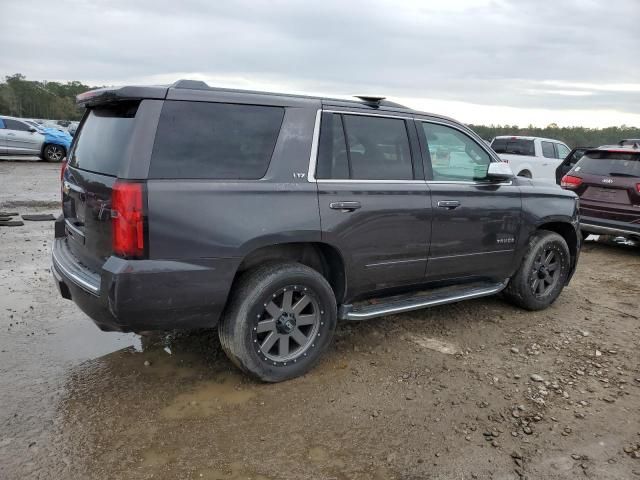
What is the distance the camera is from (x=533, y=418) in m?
3.23

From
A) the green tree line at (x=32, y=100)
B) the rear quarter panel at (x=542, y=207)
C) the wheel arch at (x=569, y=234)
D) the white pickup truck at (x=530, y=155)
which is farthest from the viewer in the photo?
the green tree line at (x=32, y=100)

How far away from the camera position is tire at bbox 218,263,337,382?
333cm

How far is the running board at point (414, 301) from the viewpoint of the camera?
3834 millimetres

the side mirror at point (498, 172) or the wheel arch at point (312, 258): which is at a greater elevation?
the side mirror at point (498, 172)

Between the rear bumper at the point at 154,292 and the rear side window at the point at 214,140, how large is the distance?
1.77 feet

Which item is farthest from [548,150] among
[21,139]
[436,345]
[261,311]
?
[21,139]

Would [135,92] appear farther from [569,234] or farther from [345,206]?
[569,234]

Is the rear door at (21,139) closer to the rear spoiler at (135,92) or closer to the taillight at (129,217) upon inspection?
the rear spoiler at (135,92)

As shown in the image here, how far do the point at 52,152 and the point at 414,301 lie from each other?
60.7 ft

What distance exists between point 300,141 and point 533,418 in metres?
2.28

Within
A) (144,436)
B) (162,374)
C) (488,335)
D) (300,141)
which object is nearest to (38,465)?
(144,436)

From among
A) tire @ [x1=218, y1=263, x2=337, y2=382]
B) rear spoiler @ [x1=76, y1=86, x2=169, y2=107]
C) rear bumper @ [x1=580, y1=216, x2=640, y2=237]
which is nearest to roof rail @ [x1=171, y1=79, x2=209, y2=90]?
rear spoiler @ [x1=76, y1=86, x2=169, y2=107]

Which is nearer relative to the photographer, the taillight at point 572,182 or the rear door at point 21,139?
the taillight at point 572,182

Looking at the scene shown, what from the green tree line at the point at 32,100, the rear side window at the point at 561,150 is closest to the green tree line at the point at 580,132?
the rear side window at the point at 561,150
